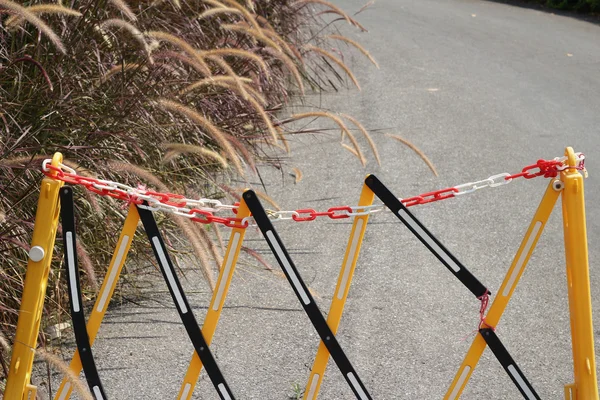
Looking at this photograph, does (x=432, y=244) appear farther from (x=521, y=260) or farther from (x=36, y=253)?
(x=36, y=253)

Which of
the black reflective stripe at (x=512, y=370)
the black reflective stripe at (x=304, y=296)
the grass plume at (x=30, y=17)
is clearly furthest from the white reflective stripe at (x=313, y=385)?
the grass plume at (x=30, y=17)

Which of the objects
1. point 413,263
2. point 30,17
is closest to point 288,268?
point 30,17

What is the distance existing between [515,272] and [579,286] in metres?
0.22

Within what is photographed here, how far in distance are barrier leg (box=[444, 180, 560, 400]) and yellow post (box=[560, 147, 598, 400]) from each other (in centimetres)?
6

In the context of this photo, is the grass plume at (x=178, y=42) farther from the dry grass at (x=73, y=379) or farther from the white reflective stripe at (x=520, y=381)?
the white reflective stripe at (x=520, y=381)

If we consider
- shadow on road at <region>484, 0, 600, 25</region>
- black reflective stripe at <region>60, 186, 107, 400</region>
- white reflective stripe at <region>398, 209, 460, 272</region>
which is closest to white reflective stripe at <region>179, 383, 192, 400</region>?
black reflective stripe at <region>60, 186, 107, 400</region>

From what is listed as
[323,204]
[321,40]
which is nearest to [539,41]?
[321,40]

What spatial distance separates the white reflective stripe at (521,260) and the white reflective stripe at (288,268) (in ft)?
2.39

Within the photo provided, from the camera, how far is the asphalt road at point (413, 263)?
13.3 ft

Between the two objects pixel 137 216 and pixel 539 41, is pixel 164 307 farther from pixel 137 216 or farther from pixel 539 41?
pixel 539 41

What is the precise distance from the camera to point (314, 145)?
7.64 metres

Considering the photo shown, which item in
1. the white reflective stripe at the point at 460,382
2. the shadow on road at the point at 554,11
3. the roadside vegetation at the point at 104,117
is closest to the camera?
the white reflective stripe at the point at 460,382

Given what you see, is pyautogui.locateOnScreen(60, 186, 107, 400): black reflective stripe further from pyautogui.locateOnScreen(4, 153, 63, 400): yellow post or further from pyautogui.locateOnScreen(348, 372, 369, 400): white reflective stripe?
pyautogui.locateOnScreen(348, 372, 369, 400): white reflective stripe

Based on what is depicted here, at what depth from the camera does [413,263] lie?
5.32m
